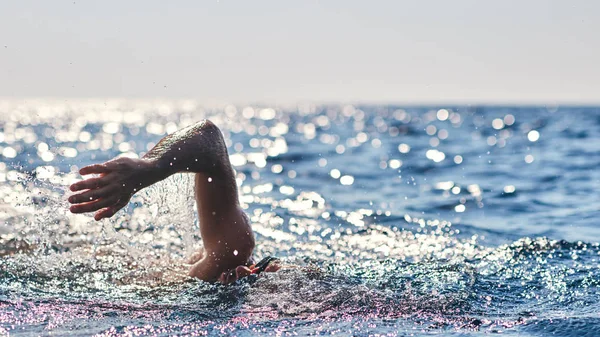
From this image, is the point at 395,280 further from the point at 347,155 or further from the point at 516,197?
the point at 347,155

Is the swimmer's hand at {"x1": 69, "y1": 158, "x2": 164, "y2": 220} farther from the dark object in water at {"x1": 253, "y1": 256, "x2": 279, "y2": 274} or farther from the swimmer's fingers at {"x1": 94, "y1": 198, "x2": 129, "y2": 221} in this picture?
the dark object in water at {"x1": 253, "y1": 256, "x2": 279, "y2": 274}

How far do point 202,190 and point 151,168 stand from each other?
84 centimetres

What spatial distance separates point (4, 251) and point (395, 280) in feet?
10.5

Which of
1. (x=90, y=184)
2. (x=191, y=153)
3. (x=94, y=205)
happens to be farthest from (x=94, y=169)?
(x=191, y=153)

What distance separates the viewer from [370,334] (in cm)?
379

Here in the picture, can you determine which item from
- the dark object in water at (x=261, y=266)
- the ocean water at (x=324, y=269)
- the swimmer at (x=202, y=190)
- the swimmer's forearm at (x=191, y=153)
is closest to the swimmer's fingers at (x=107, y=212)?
the swimmer at (x=202, y=190)

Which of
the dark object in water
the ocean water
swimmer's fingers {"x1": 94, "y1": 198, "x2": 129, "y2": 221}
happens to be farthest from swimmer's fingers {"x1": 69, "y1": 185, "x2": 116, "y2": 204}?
the dark object in water

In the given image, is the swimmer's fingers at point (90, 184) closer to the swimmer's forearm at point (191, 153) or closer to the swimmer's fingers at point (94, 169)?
the swimmer's fingers at point (94, 169)

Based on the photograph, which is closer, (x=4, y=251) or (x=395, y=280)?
(x=395, y=280)

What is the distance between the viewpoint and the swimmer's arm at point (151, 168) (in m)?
3.44

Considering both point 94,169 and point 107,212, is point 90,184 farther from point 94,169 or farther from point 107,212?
point 107,212

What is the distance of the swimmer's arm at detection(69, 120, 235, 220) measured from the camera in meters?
3.44

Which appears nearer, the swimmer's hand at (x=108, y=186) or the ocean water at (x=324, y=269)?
the swimmer's hand at (x=108, y=186)

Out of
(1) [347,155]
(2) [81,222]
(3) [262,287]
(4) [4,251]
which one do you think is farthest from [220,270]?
(1) [347,155]
